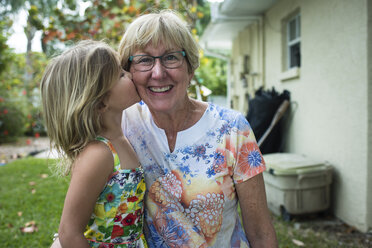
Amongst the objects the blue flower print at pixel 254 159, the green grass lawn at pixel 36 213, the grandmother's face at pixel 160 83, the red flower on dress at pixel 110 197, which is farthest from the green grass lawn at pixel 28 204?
the blue flower print at pixel 254 159

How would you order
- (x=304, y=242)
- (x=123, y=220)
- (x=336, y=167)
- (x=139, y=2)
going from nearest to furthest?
(x=123, y=220) → (x=304, y=242) → (x=336, y=167) → (x=139, y=2)

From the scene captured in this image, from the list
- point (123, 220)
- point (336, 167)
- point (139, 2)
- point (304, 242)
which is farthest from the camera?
point (139, 2)

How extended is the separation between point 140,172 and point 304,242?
2.26 metres

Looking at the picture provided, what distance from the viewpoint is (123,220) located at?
1.45 meters

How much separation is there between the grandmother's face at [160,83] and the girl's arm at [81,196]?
44 centimetres

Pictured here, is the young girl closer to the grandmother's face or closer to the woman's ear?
the woman's ear

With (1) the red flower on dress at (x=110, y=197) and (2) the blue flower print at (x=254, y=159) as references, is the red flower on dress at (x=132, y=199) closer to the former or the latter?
(1) the red flower on dress at (x=110, y=197)

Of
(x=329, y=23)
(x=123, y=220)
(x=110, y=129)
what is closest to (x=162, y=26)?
(x=110, y=129)

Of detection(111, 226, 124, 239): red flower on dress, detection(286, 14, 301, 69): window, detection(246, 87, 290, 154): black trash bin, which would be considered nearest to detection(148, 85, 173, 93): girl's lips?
detection(111, 226, 124, 239): red flower on dress

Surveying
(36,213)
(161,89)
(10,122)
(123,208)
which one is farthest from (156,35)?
(10,122)

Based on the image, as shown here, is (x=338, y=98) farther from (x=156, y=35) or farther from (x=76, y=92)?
(x=76, y=92)

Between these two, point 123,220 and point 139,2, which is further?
point 139,2

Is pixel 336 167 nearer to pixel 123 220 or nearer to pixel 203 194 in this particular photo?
pixel 203 194

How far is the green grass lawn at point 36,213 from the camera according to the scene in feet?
9.80
